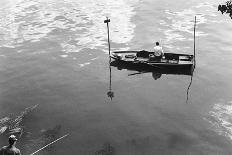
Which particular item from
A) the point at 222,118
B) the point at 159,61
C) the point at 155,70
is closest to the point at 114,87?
the point at 155,70

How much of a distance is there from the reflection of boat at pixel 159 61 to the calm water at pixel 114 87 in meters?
1.02

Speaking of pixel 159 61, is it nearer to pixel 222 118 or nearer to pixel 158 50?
pixel 158 50

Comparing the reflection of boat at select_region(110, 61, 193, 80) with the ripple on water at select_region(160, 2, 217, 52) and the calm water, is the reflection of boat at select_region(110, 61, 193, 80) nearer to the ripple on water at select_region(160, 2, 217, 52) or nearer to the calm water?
the calm water

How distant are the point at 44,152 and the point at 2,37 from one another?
2578 cm

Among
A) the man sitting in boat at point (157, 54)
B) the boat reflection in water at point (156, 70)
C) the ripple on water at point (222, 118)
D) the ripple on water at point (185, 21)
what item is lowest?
the ripple on water at point (222, 118)

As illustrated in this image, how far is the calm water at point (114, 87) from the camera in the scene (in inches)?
789

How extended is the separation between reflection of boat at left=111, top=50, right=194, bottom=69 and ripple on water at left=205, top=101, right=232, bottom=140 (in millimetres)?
5770

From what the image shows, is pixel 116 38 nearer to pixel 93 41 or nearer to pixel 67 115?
pixel 93 41

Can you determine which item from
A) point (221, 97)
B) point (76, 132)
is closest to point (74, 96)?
point (76, 132)

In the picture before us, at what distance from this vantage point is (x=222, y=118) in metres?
21.9

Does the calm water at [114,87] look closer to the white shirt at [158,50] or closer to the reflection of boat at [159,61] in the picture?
the reflection of boat at [159,61]

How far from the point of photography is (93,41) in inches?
1503

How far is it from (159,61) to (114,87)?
5.05 meters

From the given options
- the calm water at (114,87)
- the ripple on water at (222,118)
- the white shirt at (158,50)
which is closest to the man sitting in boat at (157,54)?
the white shirt at (158,50)
